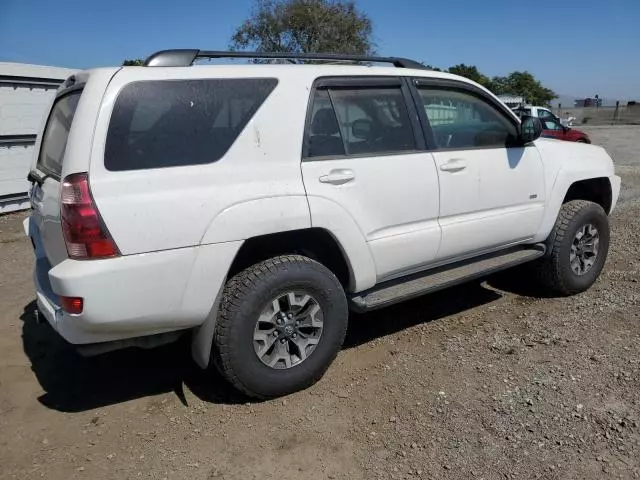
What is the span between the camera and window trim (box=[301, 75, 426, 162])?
3.26m

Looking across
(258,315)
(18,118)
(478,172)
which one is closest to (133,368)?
(258,315)

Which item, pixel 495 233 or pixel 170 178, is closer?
pixel 170 178

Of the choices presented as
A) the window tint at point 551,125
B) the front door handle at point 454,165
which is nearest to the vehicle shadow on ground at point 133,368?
the front door handle at point 454,165

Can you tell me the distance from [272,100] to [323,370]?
165 cm

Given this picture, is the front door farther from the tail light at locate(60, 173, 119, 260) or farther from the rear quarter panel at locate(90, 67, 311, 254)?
the tail light at locate(60, 173, 119, 260)

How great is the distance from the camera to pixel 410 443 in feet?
9.39

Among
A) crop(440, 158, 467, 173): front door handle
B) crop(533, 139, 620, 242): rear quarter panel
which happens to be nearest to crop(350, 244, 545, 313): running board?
crop(533, 139, 620, 242): rear quarter panel

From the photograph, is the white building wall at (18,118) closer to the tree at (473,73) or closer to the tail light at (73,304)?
the tail light at (73,304)

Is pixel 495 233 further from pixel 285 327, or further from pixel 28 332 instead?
pixel 28 332

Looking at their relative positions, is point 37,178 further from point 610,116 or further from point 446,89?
point 610,116

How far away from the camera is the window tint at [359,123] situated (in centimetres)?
334

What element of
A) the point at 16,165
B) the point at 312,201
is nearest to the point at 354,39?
the point at 16,165

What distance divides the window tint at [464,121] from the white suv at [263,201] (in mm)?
13

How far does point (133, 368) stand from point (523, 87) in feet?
164
